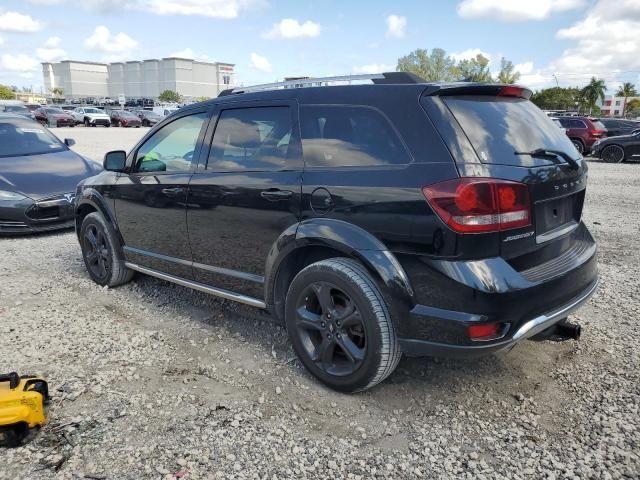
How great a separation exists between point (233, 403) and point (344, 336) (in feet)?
2.53

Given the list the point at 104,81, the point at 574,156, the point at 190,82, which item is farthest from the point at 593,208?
the point at 104,81

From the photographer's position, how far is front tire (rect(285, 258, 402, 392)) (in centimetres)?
281

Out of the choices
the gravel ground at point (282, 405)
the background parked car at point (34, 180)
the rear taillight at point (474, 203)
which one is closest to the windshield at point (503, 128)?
the rear taillight at point (474, 203)

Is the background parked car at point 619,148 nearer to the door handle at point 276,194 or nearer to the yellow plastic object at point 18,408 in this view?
the door handle at point 276,194

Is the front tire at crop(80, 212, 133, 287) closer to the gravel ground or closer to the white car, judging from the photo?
the gravel ground

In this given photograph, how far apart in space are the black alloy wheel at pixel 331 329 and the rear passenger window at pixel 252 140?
887 mm

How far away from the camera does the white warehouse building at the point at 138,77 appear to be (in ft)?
481

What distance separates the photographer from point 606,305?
438cm

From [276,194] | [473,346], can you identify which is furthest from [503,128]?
[276,194]

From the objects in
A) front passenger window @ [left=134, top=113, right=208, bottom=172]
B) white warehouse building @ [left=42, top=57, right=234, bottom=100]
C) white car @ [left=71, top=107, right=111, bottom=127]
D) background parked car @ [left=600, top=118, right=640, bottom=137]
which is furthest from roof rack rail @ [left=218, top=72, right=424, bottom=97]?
white warehouse building @ [left=42, top=57, right=234, bottom=100]

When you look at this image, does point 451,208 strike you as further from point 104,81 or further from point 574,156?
point 104,81

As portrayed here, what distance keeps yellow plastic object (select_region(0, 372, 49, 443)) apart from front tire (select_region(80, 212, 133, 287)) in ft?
7.14

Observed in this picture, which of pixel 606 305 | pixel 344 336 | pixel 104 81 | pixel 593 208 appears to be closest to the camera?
pixel 344 336

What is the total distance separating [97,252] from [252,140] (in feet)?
8.08
